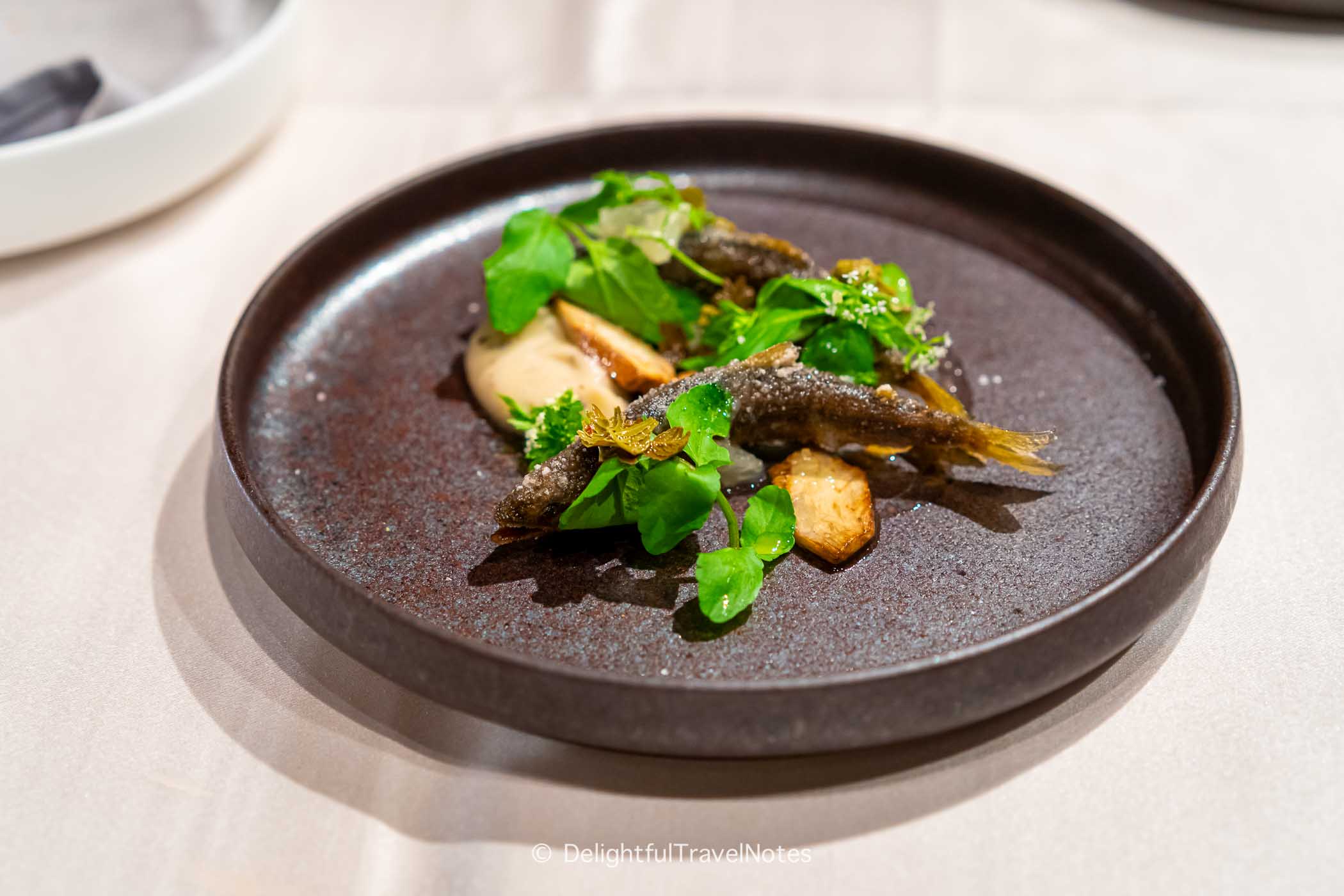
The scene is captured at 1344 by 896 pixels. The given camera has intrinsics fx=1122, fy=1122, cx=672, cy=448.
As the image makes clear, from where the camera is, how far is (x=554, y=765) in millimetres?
1583

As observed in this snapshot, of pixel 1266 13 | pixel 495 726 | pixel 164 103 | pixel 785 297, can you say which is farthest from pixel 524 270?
pixel 1266 13

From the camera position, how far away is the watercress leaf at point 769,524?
67.1 inches

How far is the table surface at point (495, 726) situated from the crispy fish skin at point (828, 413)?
387 millimetres

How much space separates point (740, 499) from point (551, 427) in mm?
338

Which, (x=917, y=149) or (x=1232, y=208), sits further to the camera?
(x=1232, y=208)

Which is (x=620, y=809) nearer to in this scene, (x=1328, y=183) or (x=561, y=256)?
(x=561, y=256)

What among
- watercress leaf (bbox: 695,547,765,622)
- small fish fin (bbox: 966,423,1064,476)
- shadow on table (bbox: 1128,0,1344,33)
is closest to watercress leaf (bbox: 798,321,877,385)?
small fish fin (bbox: 966,423,1064,476)

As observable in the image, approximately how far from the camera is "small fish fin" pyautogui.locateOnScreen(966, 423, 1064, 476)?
1.78 m

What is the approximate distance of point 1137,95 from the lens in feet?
11.0

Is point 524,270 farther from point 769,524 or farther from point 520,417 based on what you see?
point 769,524

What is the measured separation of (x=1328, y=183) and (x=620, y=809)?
102 inches

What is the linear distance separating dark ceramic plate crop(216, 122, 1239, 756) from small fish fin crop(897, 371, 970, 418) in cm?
12

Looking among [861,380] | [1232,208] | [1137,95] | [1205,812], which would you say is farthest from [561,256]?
[1137,95]

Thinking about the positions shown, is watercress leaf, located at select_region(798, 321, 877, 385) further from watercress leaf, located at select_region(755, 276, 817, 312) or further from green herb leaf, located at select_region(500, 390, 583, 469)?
green herb leaf, located at select_region(500, 390, 583, 469)
